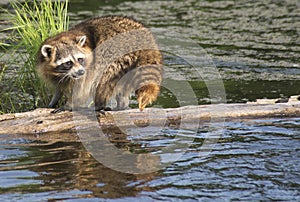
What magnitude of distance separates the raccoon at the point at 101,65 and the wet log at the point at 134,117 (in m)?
0.16

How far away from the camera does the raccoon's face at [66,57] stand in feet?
18.0

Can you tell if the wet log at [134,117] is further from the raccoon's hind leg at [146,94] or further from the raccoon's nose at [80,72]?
the raccoon's nose at [80,72]

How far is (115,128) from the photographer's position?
5461 mm

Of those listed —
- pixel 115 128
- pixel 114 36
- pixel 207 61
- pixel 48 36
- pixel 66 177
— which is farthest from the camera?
pixel 207 61

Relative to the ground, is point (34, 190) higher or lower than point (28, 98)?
lower

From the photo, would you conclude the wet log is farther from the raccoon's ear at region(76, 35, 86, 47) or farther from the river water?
the raccoon's ear at region(76, 35, 86, 47)

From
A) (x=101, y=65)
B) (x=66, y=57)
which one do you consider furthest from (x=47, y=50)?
(x=101, y=65)

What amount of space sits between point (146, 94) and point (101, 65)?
1.76ft

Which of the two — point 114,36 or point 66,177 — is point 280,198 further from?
→ point 114,36

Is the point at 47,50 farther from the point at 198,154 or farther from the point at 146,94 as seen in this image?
the point at 198,154

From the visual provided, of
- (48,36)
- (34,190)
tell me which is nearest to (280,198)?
(34,190)

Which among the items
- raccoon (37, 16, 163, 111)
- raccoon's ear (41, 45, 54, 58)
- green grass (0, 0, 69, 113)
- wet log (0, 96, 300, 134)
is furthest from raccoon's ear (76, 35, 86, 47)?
green grass (0, 0, 69, 113)

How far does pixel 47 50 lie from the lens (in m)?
5.55

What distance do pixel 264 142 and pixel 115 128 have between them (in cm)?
125
